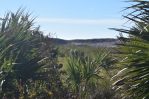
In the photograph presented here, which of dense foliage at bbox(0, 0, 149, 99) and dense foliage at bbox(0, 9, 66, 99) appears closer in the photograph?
dense foliage at bbox(0, 0, 149, 99)

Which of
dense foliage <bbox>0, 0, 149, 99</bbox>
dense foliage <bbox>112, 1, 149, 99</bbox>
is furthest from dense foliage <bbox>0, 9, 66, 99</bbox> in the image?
dense foliage <bbox>112, 1, 149, 99</bbox>

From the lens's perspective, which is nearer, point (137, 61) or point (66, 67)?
point (137, 61)

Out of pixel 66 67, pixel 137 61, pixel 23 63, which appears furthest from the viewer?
pixel 66 67

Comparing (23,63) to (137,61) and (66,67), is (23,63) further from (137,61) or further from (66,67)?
(137,61)

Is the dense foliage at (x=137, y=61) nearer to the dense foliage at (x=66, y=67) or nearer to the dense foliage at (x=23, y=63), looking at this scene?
the dense foliage at (x=66, y=67)

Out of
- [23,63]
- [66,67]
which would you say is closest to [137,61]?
[23,63]

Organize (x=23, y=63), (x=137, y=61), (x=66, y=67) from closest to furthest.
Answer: (x=137, y=61)
(x=23, y=63)
(x=66, y=67)

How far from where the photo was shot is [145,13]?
6.89 m

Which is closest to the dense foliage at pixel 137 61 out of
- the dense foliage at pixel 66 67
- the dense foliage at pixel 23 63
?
the dense foliage at pixel 66 67

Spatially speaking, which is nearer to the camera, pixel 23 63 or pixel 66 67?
pixel 23 63

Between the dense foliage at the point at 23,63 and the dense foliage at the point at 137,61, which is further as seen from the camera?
the dense foliage at the point at 23,63

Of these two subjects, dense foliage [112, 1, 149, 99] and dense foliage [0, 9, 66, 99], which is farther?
dense foliage [0, 9, 66, 99]

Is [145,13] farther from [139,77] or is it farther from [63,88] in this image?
[63,88]

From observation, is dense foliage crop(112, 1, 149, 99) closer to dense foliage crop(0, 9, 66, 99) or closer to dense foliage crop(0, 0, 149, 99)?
dense foliage crop(0, 0, 149, 99)
